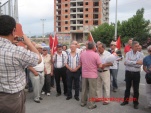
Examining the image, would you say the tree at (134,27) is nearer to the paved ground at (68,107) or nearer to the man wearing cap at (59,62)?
the man wearing cap at (59,62)

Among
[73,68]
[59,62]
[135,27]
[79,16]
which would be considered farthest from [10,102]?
[79,16]

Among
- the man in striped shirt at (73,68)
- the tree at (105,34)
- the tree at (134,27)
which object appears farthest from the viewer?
the tree at (105,34)

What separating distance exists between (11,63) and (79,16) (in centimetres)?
7119

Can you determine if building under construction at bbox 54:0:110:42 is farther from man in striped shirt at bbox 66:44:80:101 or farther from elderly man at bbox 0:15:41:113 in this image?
elderly man at bbox 0:15:41:113

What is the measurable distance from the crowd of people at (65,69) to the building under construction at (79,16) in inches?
2463

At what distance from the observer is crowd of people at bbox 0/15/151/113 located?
6.79 feet

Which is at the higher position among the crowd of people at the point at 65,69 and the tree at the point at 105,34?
the tree at the point at 105,34

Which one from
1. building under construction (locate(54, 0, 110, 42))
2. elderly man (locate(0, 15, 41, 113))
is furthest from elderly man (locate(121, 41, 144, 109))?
building under construction (locate(54, 0, 110, 42))

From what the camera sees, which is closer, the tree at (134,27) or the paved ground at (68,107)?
the paved ground at (68,107)

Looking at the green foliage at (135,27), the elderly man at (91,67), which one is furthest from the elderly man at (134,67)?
the green foliage at (135,27)

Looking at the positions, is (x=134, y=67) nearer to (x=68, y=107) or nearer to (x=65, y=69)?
(x=68, y=107)

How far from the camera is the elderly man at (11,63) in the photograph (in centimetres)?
204

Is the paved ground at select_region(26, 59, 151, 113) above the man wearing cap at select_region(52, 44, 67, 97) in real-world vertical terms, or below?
below

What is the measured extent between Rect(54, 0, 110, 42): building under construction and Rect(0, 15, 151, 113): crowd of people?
205 feet
